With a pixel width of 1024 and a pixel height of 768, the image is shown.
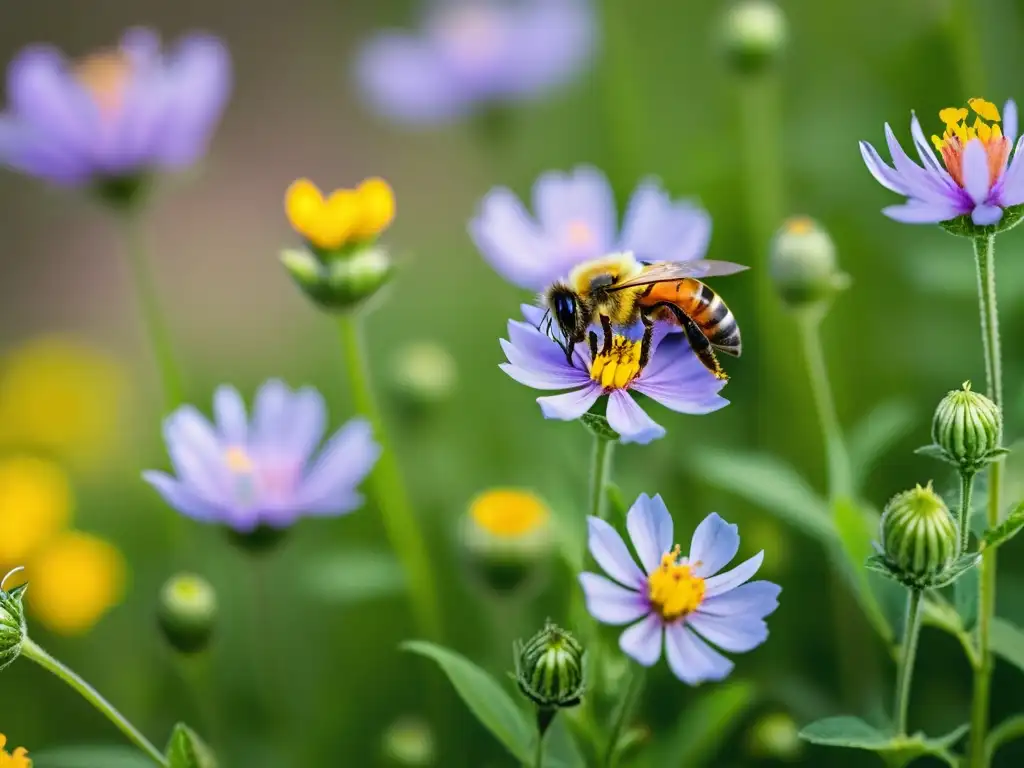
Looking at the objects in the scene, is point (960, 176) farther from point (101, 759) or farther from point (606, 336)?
point (101, 759)

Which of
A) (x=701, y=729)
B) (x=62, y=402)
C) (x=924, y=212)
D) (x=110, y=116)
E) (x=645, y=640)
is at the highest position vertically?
(x=110, y=116)

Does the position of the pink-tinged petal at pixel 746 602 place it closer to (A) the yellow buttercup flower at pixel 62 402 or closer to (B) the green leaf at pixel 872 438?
(B) the green leaf at pixel 872 438

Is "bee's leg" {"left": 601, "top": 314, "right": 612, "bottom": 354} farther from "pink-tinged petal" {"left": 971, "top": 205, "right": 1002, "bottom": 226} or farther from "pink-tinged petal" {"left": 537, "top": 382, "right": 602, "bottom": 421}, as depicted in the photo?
"pink-tinged petal" {"left": 971, "top": 205, "right": 1002, "bottom": 226}

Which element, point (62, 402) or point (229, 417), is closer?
point (229, 417)

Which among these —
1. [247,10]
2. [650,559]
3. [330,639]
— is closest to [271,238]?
[247,10]

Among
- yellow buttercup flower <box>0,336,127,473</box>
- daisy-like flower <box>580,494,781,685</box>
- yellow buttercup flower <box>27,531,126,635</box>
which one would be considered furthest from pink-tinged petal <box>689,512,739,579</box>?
yellow buttercup flower <box>0,336,127,473</box>

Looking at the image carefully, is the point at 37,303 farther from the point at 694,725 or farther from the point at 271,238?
the point at 694,725

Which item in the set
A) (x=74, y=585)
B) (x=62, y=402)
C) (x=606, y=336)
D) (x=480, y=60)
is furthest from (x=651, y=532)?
(x=62, y=402)
